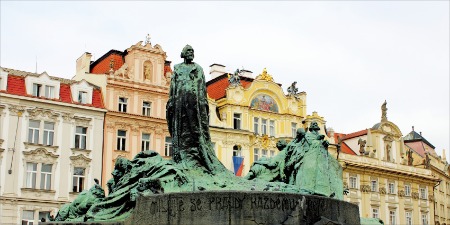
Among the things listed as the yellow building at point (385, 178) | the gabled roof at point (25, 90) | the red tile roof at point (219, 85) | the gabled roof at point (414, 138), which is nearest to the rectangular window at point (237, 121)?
the red tile roof at point (219, 85)

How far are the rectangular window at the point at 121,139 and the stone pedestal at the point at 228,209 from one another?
25569 mm

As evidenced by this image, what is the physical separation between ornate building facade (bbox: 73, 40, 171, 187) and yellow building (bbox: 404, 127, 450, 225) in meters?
20.4

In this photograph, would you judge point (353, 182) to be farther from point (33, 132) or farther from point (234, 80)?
point (33, 132)

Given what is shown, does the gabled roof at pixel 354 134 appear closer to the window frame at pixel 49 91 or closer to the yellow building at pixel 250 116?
the yellow building at pixel 250 116

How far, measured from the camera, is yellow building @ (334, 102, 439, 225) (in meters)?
44.3

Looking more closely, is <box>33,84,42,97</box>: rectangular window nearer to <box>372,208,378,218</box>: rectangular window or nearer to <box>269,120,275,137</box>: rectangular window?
<box>269,120,275,137</box>: rectangular window

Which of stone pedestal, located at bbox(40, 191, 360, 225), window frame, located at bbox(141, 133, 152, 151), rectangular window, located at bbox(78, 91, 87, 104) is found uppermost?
rectangular window, located at bbox(78, 91, 87, 104)

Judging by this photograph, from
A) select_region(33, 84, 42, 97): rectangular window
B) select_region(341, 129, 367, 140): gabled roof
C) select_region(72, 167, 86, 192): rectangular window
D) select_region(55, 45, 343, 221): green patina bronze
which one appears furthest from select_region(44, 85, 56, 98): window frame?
select_region(55, 45, 343, 221): green patina bronze

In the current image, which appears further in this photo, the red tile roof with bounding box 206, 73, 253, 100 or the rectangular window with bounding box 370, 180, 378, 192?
the rectangular window with bounding box 370, 180, 378, 192

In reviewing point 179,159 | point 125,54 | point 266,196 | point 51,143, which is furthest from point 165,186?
point 125,54

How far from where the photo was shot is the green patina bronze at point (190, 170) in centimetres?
1064

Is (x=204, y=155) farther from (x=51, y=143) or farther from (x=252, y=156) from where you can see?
(x=252, y=156)

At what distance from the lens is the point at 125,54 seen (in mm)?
38156

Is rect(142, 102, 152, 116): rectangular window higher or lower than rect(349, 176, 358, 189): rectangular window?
higher
